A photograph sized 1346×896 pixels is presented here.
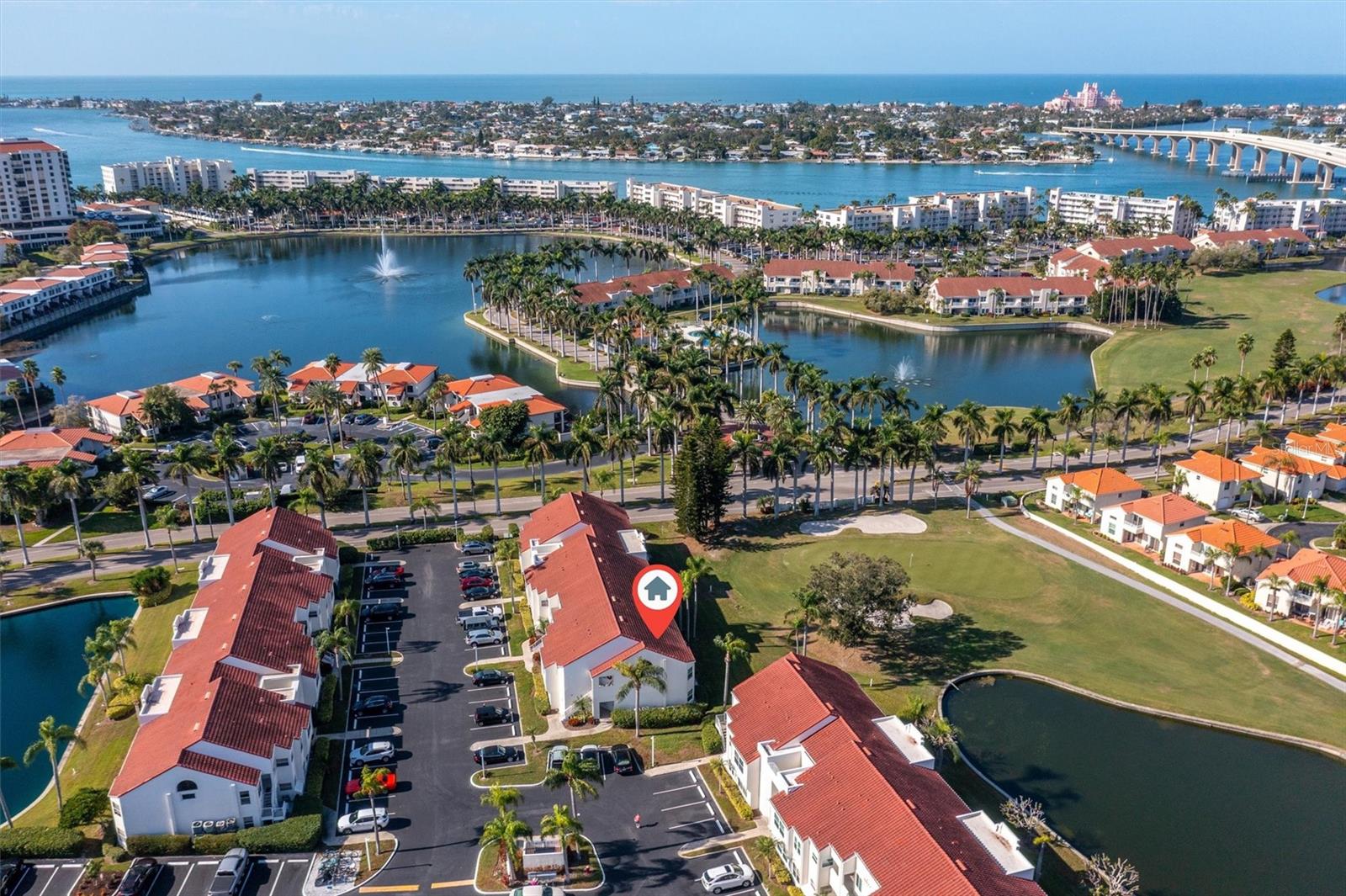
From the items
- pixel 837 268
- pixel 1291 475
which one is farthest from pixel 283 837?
pixel 837 268

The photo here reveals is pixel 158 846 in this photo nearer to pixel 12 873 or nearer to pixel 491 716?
pixel 12 873

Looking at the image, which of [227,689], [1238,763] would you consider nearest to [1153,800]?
[1238,763]

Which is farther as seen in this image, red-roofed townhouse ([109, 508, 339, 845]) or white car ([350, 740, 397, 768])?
white car ([350, 740, 397, 768])

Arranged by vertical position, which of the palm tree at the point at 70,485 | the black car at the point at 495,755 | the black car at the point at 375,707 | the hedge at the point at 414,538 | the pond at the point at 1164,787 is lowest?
the pond at the point at 1164,787

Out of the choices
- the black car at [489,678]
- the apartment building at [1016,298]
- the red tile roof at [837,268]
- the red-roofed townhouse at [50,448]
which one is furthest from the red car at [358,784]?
the red tile roof at [837,268]

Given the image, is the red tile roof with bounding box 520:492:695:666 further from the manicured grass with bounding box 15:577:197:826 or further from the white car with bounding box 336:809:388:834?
the manicured grass with bounding box 15:577:197:826

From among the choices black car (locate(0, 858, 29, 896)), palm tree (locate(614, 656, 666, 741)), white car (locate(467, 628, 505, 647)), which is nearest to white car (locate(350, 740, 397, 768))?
white car (locate(467, 628, 505, 647))

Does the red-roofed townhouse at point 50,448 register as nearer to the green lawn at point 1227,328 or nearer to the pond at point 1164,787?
the pond at point 1164,787

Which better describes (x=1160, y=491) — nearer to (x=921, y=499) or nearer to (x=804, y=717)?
(x=921, y=499)
